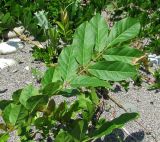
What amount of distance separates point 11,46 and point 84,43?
1.83 meters

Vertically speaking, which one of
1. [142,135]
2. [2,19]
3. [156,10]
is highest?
[2,19]

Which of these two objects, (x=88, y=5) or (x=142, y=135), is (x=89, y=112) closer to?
(x=142, y=135)

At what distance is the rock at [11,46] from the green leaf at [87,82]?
183 cm

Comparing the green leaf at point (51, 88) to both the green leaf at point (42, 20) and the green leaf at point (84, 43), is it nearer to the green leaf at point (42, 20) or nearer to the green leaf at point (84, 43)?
the green leaf at point (84, 43)

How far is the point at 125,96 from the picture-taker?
104 inches

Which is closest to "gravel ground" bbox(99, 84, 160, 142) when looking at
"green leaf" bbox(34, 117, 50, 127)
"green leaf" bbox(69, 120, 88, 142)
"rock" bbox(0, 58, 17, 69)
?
"rock" bbox(0, 58, 17, 69)

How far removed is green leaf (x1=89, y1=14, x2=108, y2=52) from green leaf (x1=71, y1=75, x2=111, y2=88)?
17 cm

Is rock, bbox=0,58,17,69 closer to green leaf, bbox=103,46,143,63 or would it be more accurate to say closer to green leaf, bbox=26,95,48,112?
green leaf, bbox=103,46,143,63

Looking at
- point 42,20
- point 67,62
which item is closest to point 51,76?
point 67,62

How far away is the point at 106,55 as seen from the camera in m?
1.27

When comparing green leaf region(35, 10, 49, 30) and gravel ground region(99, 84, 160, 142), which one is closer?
gravel ground region(99, 84, 160, 142)

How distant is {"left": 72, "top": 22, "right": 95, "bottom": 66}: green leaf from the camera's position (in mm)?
1209

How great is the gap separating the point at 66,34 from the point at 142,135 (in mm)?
811

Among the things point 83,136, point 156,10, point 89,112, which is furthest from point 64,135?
point 156,10
